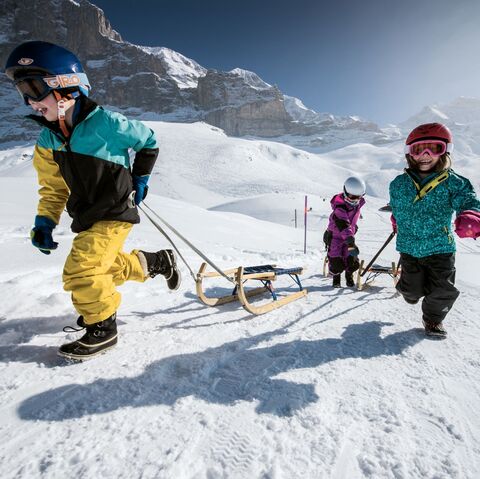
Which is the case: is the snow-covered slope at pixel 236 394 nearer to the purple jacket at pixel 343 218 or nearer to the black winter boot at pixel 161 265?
the black winter boot at pixel 161 265

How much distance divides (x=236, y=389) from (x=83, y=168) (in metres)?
1.87

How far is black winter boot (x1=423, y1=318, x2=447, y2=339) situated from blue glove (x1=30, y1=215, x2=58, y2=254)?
332 cm

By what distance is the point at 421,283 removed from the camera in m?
3.05

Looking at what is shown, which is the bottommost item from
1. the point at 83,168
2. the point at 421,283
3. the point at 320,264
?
the point at 320,264

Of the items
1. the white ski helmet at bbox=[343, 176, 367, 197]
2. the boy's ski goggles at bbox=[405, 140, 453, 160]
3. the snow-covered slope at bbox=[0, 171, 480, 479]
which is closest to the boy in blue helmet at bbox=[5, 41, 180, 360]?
the snow-covered slope at bbox=[0, 171, 480, 479]

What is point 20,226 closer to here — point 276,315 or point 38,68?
point 38,68

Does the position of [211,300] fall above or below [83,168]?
below

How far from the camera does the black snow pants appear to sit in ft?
9.32

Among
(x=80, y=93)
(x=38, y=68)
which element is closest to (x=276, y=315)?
(x=80, y=93)

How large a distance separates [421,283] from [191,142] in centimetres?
5232

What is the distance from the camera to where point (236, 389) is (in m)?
1.98

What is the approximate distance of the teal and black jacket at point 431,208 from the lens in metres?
2.79

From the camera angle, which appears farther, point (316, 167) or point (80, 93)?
point (316, 167)

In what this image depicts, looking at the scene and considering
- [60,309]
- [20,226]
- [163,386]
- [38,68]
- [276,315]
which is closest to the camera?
[163,386]
